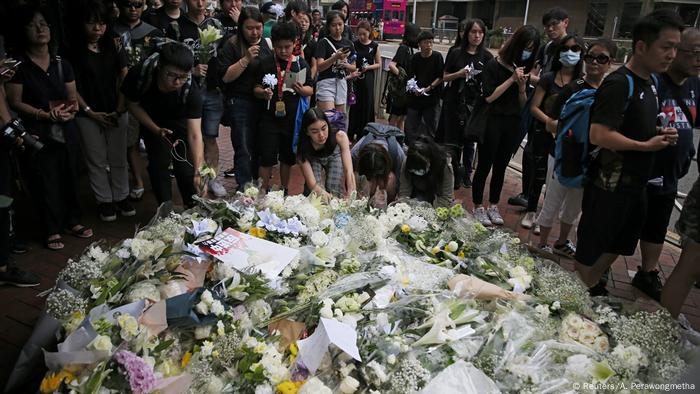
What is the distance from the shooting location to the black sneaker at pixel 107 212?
434 cm

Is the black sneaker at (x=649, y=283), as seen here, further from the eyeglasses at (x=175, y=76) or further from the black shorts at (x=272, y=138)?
the eyeglasses at (x=175, y=76)

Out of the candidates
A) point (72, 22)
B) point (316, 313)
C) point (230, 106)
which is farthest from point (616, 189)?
point (72, 22)

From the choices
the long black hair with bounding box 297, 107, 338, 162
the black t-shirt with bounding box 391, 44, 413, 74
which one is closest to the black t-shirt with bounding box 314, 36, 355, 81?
the black t-shirt with bounding box 391, 44, 413, 74

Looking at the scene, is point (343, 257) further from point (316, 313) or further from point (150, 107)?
point (150, 107)

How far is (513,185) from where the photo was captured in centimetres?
575

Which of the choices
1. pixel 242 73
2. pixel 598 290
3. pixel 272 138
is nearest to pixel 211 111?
pixel 242 73

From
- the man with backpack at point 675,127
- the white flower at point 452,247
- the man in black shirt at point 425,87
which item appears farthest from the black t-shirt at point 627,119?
the man in black shirt at point 425,87

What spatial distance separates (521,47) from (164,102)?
10.6 feet

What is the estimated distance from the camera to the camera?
308cm

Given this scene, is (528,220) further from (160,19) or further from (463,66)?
(160,19)

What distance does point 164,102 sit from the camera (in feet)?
12.1

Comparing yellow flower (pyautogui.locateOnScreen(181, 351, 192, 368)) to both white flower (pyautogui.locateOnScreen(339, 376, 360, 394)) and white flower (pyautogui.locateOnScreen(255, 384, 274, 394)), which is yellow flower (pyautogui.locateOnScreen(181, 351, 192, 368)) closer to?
white flower (pyautogui.locateOnScreen(255, 384, 274, 394))

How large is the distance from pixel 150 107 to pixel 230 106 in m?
0.93

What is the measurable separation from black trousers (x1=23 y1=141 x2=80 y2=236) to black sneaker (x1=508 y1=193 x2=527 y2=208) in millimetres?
4292
